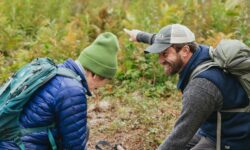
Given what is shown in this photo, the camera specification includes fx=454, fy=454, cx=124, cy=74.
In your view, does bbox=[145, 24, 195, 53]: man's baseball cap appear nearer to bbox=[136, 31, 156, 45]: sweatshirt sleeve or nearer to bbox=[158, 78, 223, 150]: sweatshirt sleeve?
bbox=[158, 78, 223, 150]: sweatshirt sleeve

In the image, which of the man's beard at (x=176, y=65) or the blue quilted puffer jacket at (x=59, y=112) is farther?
the man's beard at (x=176, y=65)

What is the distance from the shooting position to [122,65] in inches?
320

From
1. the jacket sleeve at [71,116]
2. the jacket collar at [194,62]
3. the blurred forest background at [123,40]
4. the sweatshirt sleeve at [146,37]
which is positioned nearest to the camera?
the jacket sleeve at [71,116]

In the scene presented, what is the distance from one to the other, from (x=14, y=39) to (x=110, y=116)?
3442 millimetres

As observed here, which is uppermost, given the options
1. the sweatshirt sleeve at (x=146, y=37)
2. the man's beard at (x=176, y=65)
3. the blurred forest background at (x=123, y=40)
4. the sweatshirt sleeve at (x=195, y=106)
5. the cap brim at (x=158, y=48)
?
the cap brim at (x=158, y=48)

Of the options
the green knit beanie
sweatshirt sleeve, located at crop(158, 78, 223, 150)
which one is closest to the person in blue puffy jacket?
the green knit beanie

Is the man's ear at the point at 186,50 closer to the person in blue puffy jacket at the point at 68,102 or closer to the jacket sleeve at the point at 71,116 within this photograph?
the person in blue puffy jacket at the point at 68,102

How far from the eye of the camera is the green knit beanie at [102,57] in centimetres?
374

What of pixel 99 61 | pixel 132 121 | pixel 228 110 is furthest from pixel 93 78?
pixel 132 121

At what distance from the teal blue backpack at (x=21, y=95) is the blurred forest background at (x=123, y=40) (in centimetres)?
234

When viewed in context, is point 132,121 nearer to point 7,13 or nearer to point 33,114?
point 33,114

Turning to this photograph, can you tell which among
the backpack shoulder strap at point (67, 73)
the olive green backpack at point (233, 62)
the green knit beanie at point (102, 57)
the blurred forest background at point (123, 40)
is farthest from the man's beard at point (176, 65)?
the blurred forest background at point (123, 40)

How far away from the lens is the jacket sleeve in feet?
11.7

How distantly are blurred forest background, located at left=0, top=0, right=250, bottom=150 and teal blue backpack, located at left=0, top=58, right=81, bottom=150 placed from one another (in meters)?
2.34
